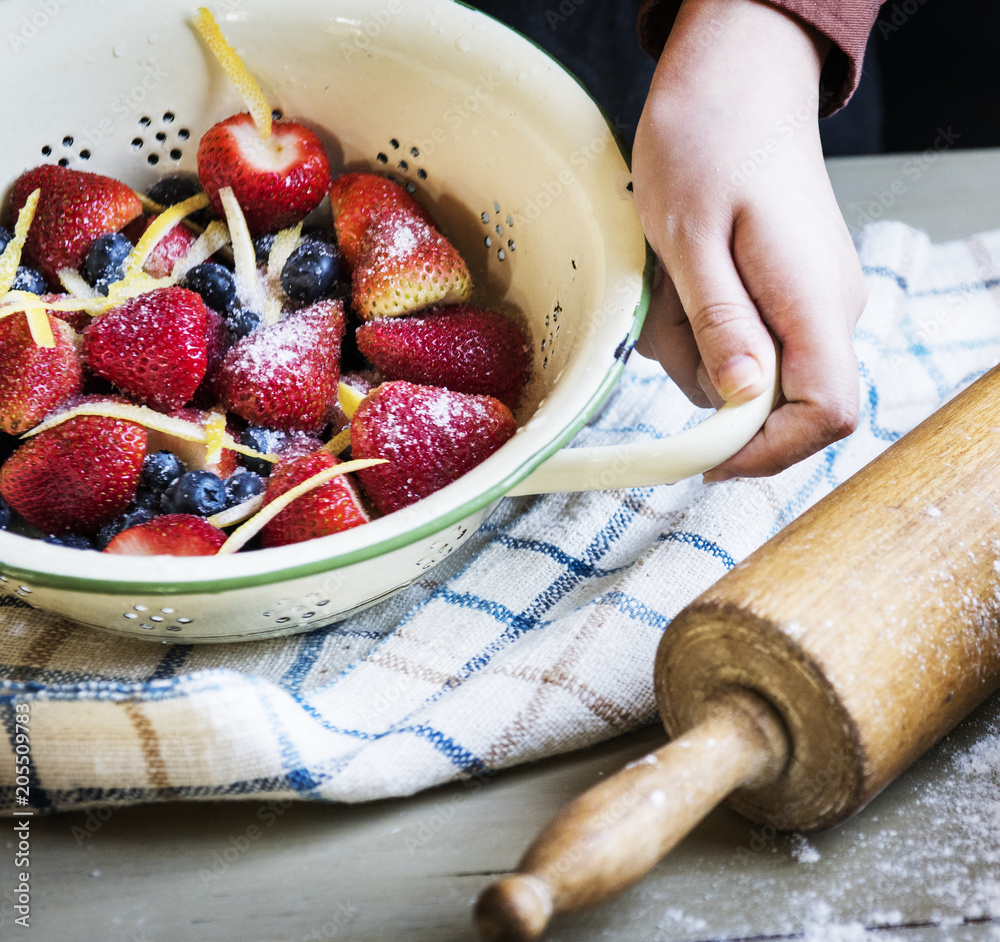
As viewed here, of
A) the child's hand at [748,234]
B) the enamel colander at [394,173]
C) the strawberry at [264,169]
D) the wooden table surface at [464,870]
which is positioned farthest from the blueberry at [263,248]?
the wooden table surface at [464,870]

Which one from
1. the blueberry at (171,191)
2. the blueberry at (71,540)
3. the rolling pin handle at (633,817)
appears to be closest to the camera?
the rolling pin handle at (633,817)

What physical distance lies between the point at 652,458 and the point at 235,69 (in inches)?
19.8

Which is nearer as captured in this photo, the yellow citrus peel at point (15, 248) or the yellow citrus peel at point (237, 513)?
the yellow citrus peel at point (237, 513)

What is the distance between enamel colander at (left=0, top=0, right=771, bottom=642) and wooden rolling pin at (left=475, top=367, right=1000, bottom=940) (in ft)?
0.29

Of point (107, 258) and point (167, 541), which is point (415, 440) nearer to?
point (167, 541)

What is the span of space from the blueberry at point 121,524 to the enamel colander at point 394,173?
78mm

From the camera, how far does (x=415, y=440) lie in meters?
0.59

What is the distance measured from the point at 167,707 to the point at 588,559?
Result: 31 cm

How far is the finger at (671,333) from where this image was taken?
0.64m

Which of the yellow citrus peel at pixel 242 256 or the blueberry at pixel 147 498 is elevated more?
the yellow citrus peel at pixel 242 256

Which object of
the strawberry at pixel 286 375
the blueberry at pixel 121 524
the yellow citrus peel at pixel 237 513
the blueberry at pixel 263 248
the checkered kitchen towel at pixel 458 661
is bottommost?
the checkered kitchen towel at pixel 458 661

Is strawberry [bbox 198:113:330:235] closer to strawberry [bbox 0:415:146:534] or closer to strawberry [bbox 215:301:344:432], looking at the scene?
strawberry [bbox 215:301:344:432]

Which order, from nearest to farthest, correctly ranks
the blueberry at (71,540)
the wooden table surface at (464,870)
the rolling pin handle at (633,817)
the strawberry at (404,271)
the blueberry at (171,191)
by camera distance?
the rolling pin handle at (633,817), the wooden table surface at (464,870), the blueberry at (71,540), the strawberry at (404,271), the blueberry at (171,191)

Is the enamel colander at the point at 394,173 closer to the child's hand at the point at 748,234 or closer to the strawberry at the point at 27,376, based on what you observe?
the child's hand at the point at 748,234
